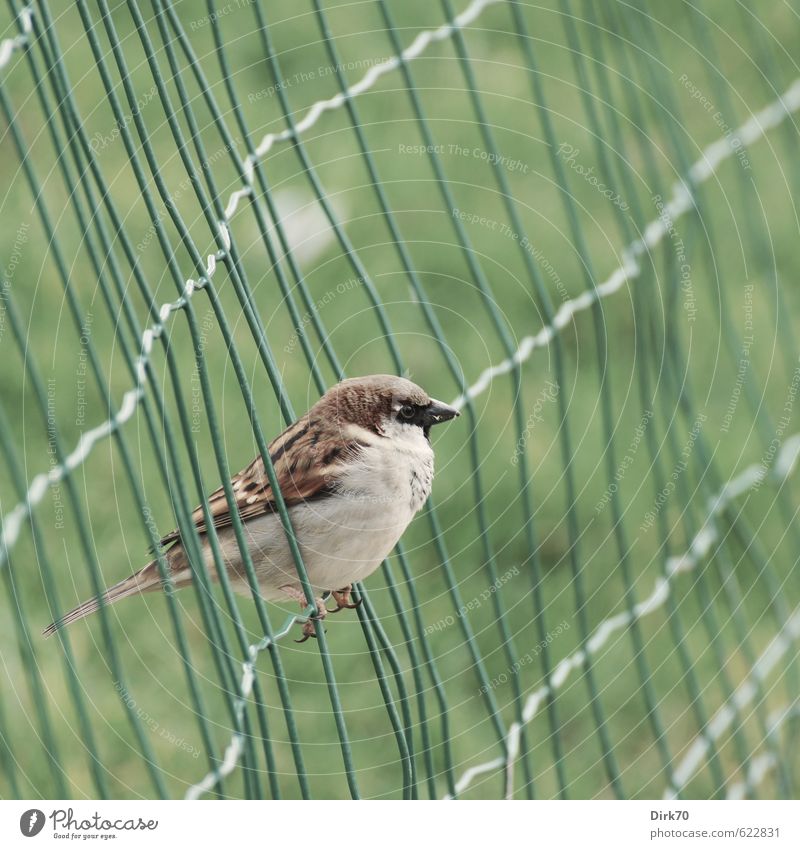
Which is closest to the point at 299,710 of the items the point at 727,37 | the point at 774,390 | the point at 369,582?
the point at 369,582

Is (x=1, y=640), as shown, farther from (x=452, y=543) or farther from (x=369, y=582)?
(x=452, y=543)

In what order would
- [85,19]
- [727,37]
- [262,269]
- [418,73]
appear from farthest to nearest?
[727,37]
[418,73]
[262,269]
[85,19]

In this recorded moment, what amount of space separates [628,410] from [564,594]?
0.26 m

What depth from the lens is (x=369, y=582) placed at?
1633 millimetres

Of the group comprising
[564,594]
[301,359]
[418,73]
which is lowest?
[564,594]
